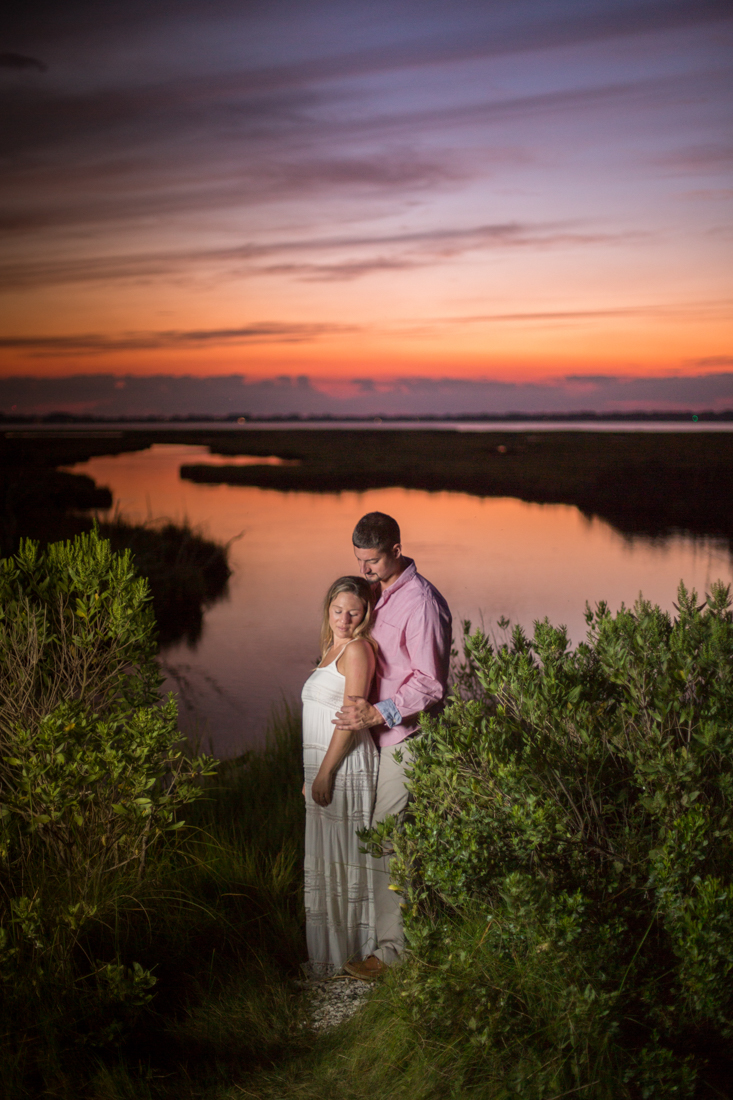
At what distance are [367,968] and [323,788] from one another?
3.15 feet

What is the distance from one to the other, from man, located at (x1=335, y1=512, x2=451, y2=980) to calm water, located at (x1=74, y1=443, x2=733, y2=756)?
3460mm

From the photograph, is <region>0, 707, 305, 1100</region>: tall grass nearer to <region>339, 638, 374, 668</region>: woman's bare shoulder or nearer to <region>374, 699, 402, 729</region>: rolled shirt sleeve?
<region>374, 699, 402, 729</region>: rolled shirt sleeve

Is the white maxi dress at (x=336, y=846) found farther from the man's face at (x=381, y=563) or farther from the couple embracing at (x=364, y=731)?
the man's face at (x=381, y=563)

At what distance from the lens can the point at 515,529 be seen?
36344 millimetres

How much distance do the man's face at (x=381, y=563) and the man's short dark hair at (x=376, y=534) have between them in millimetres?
26

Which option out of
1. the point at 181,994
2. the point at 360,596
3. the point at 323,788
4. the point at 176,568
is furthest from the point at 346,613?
the point at 176,568

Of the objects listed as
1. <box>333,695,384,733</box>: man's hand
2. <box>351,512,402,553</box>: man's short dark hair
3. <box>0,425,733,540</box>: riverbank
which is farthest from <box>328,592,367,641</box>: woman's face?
<box>0,425,733,540</box>: riverbank

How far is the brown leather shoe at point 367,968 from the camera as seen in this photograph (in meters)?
4.70

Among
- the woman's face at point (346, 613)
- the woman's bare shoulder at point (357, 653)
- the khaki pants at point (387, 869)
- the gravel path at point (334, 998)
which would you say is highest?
the woman's face at point (346, 613)

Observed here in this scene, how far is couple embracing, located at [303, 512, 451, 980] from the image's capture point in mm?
4629

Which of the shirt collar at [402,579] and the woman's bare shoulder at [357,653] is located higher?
the shirt collar at [402,579]

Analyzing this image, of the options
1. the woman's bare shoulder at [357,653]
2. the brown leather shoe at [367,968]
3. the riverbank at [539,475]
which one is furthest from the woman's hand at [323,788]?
the riverbank at [539,475]

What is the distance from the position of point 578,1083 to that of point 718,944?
0.71m

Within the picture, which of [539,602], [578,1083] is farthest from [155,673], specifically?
[539,602]
